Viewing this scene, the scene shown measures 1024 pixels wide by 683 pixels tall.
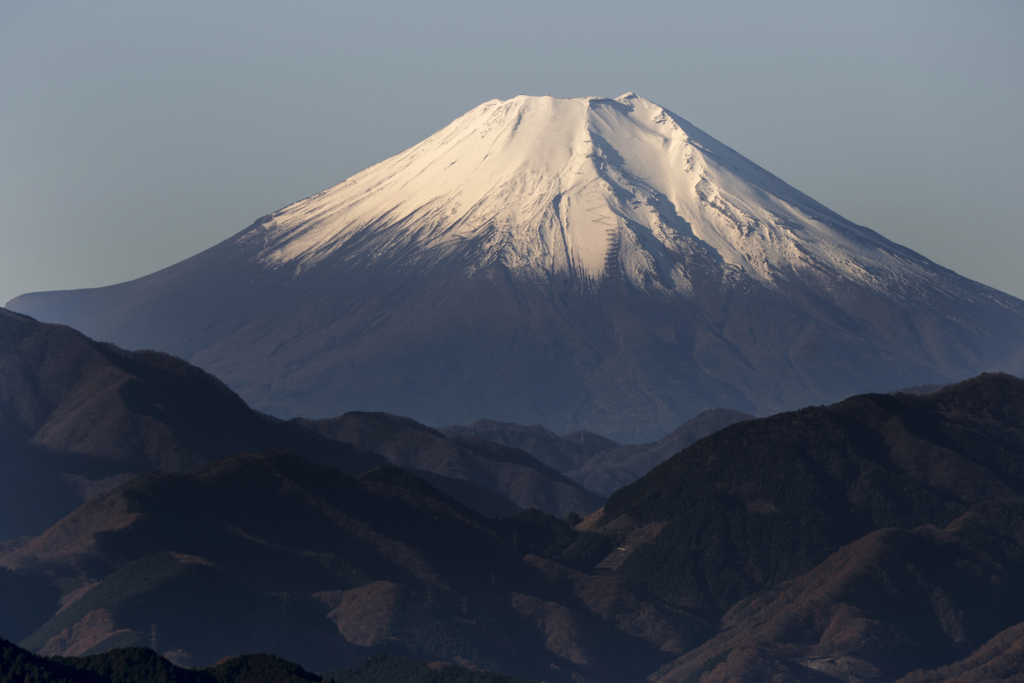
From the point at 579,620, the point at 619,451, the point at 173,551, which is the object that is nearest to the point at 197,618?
the point at 173,551

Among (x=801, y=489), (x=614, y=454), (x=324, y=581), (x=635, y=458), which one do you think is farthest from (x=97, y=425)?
(x=614, y=454)

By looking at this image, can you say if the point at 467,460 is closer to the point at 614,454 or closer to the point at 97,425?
the point at 97,425

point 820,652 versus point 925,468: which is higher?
point 925,468

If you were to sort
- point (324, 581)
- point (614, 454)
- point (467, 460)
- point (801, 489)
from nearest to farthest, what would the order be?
point (324, 581) < point (801, 489) < point (467, 460) < point (614, 454)

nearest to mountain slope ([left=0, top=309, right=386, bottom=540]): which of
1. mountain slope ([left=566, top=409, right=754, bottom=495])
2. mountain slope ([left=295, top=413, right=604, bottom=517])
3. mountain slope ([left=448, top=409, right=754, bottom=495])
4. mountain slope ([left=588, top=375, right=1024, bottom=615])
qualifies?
mountain slope ([left=295, top=413, right=604, bottom=517])

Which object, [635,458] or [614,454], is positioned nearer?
[635,458]

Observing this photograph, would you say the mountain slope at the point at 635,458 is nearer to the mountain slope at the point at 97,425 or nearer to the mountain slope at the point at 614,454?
the mountain slope at the point at 614,454

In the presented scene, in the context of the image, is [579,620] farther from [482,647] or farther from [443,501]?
[443,501]

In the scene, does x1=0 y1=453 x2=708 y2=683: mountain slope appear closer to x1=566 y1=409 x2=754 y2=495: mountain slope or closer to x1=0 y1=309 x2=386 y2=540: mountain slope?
x1=0 y1=309 x2=386 y2=540: mountain slope
